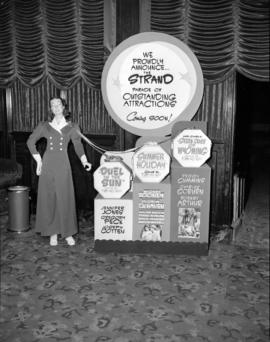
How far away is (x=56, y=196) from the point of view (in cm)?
458

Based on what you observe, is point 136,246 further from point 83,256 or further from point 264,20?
point 264,20

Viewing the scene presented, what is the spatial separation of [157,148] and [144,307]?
65.4 inches

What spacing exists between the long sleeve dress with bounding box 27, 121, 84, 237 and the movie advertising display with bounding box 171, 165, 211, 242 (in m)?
1.10

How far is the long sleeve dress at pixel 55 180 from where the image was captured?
4547mm

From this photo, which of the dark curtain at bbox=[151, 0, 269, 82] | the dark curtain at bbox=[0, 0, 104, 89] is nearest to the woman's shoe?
the dark curtain at bbox=[0, 0, 104, 89]

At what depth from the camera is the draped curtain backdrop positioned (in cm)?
434

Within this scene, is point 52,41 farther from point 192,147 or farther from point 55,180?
point 192,147

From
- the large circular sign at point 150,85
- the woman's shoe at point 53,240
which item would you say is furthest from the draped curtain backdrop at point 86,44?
the woman's shoe at point 53,240

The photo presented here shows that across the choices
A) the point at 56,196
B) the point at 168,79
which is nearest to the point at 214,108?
the point at 168,79

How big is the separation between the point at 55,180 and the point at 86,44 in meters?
1.63

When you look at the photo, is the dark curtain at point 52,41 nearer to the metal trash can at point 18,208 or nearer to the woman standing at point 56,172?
the woman standing at point 56,172

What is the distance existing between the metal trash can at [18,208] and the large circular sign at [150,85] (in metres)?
1.40

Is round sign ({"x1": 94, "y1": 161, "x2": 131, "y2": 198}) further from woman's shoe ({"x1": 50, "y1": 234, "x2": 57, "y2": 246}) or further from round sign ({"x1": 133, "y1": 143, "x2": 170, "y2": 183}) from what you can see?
woman's shoe ({"x1": 50, "y1": 234, "x2": 57, "y2": 246})

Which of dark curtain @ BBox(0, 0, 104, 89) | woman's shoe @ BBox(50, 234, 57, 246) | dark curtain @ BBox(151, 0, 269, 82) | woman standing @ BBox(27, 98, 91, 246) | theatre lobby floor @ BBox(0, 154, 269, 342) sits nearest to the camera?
theatre lobby floor @ BBox(0, 154, 269, 342)
